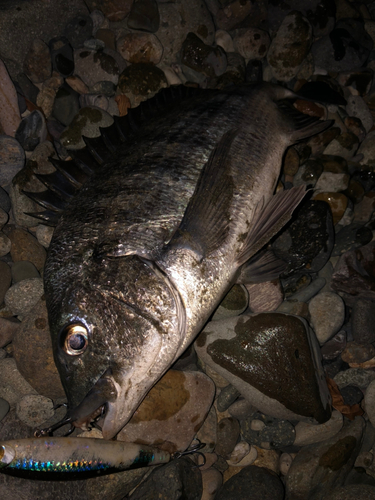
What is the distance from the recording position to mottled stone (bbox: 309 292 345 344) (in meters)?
3.37

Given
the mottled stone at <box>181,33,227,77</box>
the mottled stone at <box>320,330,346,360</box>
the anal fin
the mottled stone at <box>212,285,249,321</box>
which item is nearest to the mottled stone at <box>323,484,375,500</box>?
the mottled stone at <box>320,330,346,360</box>

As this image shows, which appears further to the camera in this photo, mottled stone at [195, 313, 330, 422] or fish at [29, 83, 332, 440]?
mottled stone at [195, 313, 330, 422]

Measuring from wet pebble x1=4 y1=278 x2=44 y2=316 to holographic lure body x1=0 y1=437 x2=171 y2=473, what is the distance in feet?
4.24

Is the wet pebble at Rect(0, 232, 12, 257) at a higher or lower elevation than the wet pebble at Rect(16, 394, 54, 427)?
higher

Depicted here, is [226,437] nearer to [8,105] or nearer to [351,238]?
[351,238]

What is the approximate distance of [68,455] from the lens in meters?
2.35

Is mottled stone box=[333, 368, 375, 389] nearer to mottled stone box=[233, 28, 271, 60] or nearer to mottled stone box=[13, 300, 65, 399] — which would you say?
mottled stone box=[13, 300, 65, 399]

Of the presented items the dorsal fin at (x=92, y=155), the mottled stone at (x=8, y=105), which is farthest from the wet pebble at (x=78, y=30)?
the dorsal fin at (x=92, y=155)

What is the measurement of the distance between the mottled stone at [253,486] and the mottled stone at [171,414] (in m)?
0.59

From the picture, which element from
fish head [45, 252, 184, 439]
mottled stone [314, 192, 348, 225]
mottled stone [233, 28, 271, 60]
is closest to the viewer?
fish head [45, 252, 184, 439]

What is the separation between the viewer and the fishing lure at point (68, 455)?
7.32 ft

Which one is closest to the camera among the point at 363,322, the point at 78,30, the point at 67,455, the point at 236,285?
the point at 67,455

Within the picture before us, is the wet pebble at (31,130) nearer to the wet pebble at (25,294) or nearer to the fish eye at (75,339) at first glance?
the wet pebble at (25,294)

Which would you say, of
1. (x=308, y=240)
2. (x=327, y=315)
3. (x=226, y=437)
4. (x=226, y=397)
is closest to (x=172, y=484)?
(x=226, y=437)
